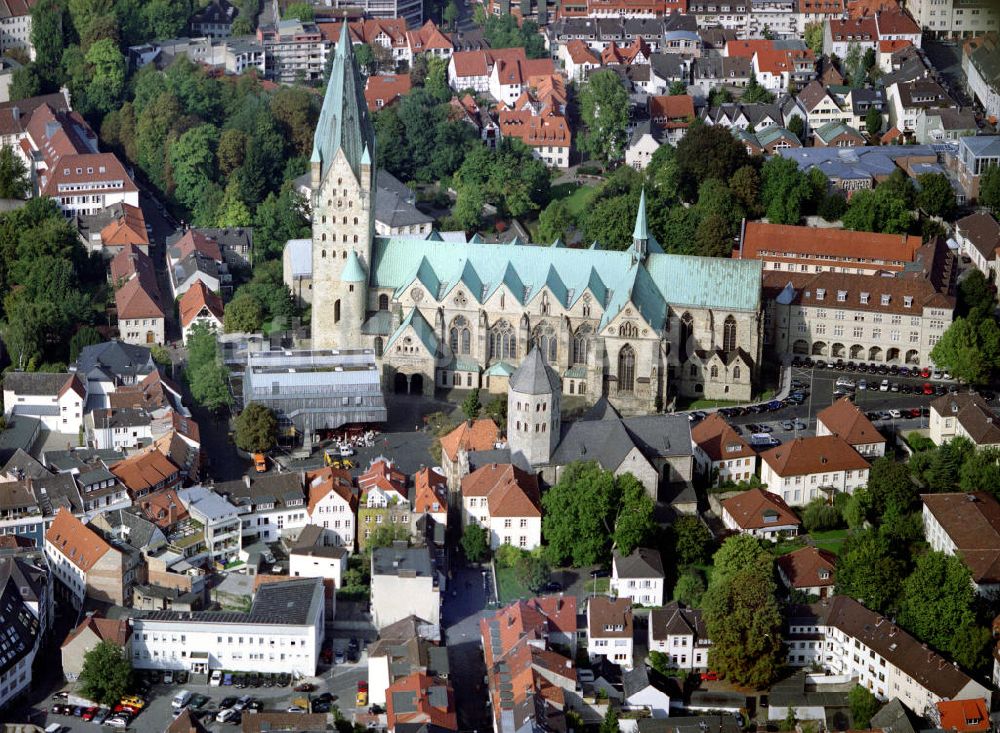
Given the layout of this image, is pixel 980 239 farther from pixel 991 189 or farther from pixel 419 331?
pixel 419 331

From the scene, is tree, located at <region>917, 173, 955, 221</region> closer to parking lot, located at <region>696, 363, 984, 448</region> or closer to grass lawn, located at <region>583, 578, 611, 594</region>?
parking lot, located at <region>696, 363, 984, 448</region>

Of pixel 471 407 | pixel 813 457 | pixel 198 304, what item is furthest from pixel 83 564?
pixel 813 457

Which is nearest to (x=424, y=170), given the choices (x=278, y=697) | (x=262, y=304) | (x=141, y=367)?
(x=262, y=304)

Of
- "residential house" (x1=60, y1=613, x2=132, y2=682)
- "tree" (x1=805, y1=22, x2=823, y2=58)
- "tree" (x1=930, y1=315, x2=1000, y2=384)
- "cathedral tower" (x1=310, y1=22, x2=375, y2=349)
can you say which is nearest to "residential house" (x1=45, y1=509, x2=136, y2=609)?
"residential house" (x1=60, y1=613, x2=132, y2=682)

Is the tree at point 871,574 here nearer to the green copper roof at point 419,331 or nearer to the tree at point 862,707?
the tree at point 862,707

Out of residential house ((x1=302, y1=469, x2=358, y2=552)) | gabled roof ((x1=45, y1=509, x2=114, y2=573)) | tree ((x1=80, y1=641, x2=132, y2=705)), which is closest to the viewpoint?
tree ((x1=80, y1=641, x2=132, y2=705))

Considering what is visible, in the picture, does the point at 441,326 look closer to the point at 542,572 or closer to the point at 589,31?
the point at 542,572
